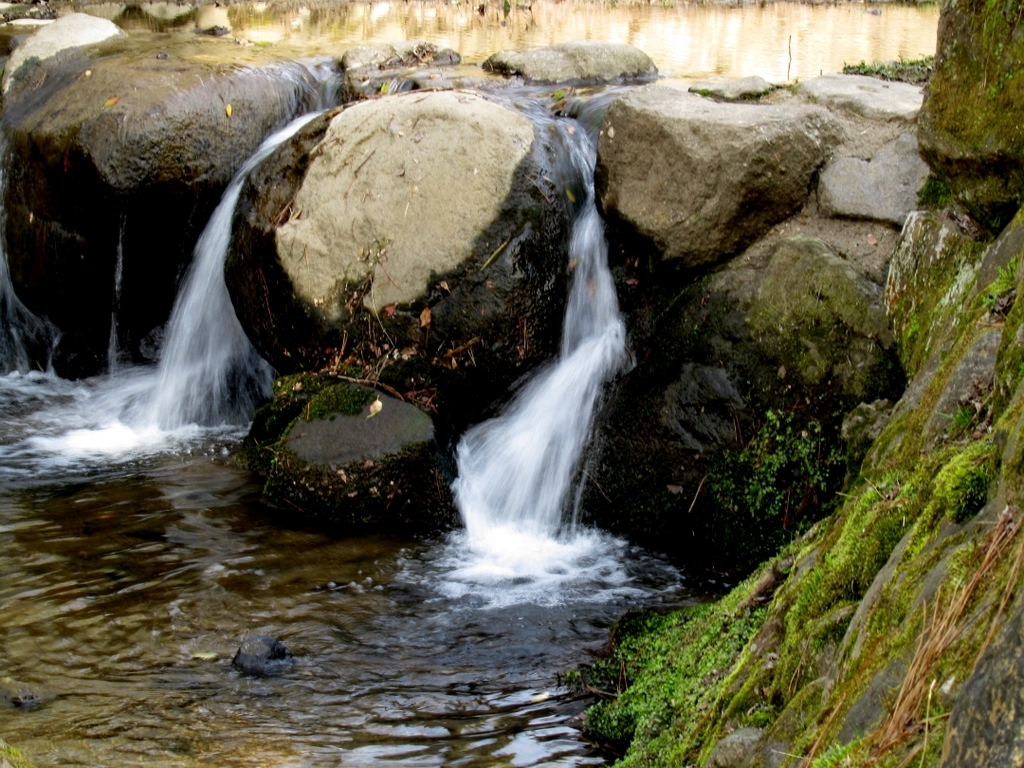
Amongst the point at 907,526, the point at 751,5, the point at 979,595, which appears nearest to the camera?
the point at 979,595

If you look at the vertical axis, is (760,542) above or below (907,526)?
below

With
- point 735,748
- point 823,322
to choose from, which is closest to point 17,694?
point 735,748

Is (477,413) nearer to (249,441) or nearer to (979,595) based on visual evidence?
(249,441)

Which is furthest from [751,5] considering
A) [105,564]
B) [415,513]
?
[105,564]

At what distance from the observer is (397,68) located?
34.7 ft

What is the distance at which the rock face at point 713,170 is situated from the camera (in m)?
6.33

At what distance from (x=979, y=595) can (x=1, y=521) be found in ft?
Answer: 20.7

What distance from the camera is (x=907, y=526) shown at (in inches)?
105

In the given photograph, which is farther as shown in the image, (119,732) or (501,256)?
(501,256)

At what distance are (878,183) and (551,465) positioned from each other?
2632 millimetres

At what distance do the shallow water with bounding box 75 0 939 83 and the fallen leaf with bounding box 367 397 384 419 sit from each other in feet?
15.9

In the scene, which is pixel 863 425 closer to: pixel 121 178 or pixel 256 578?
pixel 256 578

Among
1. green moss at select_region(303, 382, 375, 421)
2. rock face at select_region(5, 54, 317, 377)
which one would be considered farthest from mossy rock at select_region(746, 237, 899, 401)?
rock face at select_region(5, 54, 317, 377)

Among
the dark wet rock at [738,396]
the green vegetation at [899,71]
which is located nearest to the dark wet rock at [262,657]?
the dark wet rock at [738,396]
